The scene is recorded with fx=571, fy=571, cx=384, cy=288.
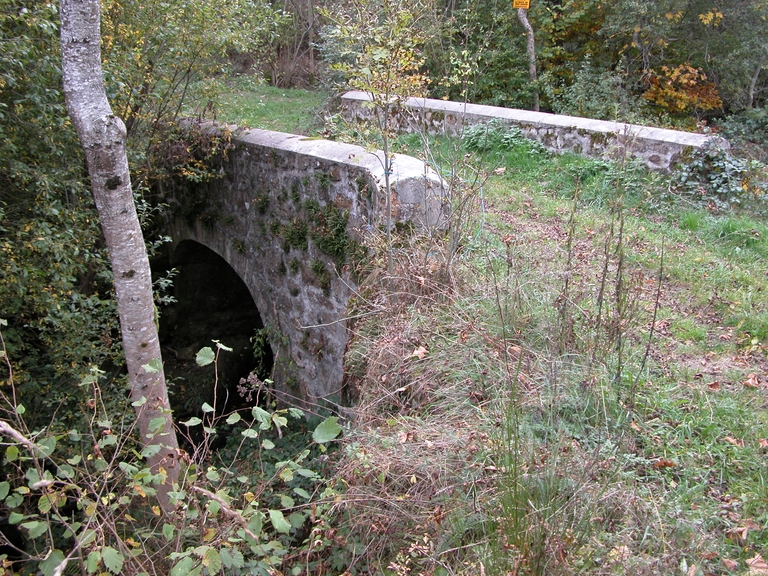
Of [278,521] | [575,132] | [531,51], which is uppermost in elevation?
[531,51]

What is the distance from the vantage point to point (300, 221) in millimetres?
5707

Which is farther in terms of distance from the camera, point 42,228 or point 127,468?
point 42,228

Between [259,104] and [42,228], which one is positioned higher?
[259,104]

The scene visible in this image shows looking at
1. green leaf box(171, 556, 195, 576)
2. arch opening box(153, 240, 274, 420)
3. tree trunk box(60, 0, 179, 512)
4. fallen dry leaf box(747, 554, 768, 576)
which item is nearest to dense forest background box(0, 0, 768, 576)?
green leaf box(171, 556, 195, 576)

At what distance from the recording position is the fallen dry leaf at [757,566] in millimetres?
1960

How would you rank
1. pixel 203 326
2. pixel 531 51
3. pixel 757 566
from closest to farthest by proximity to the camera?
1. pixel 757 566
2. pixel 203 326
3. pixel 531 51

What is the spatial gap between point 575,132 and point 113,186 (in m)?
5.09

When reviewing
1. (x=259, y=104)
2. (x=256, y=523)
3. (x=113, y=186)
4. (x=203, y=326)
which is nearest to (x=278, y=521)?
(x=256, y=523)

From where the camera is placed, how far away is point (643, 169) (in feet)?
19.1

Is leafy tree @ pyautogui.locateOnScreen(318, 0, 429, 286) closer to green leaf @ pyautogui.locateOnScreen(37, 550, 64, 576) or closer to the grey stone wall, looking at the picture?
the grey stone wall

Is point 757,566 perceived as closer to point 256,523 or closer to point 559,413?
point 559,413

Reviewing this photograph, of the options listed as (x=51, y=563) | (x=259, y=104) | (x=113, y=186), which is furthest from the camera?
(x=259, y=104)

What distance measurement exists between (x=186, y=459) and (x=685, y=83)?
995cm

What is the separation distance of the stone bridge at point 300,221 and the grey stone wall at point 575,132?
570 millimetres
